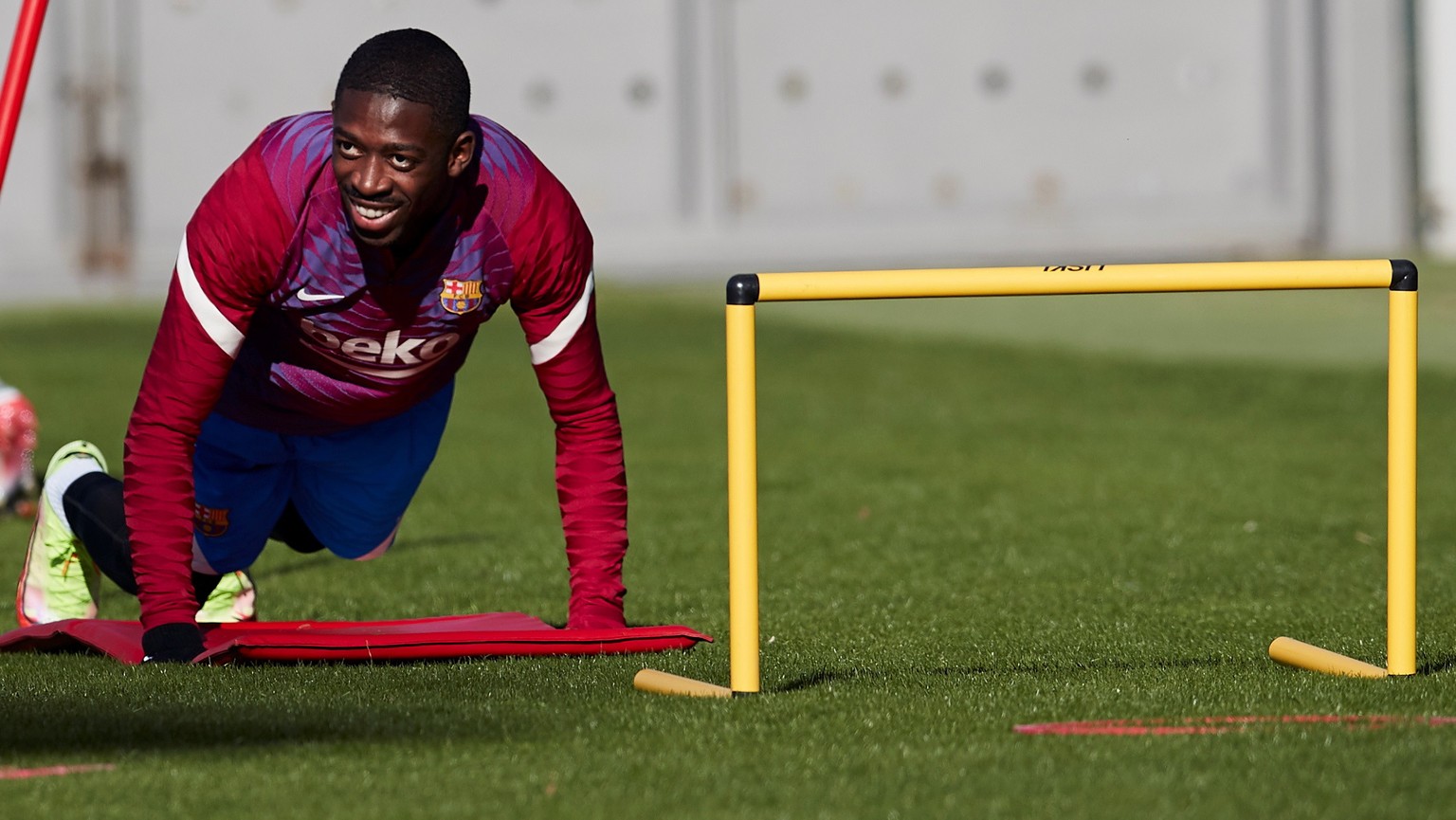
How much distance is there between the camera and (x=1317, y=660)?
3.81 m

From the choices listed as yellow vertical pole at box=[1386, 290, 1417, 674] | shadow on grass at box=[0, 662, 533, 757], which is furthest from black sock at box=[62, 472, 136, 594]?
yellow vertical pole at box=[1386, 290, 1417, 674]

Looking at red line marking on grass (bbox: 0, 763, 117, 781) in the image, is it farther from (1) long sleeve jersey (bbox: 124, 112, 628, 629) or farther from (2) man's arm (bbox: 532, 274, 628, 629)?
(2) man's arm (bbox: 532, 274, 628, 629)

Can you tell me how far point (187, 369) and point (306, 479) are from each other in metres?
0.78

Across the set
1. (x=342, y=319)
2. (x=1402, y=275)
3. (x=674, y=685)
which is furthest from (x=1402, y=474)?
(x=342, y=319)

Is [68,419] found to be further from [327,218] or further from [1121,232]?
[1121,232]

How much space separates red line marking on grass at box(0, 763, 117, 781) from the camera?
9.65ft

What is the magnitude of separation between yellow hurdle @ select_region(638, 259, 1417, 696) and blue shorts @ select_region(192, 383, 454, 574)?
115cm

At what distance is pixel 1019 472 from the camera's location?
8156mm

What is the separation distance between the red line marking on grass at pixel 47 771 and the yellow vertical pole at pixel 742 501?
111 cm

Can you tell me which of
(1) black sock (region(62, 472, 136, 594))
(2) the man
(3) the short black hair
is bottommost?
(1) black sock (region(62, 472, 136, 594))

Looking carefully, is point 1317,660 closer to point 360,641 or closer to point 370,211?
point 360,641

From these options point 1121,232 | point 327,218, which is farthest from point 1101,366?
point 327,218

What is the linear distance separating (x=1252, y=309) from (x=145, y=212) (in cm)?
1039

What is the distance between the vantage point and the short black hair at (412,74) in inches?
141
